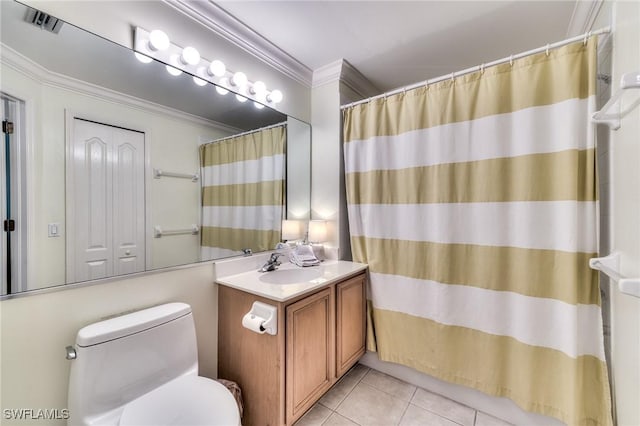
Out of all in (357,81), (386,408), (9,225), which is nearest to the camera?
(9,225)

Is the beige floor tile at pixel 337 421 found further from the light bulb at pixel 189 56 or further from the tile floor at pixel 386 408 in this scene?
the light bulb at pixel 189 56

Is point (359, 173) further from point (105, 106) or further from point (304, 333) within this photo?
point (105, 106)

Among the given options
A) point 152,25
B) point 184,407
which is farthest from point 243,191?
point 184,407

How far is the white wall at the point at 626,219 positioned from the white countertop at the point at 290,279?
4.19 feet

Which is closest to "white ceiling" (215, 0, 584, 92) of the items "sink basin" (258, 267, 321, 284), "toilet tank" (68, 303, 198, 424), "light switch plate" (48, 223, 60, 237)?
"light switch plate" (48, 223, 60, 237)

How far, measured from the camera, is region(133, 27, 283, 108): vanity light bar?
1.31 metres

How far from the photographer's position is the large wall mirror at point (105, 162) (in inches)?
38.5

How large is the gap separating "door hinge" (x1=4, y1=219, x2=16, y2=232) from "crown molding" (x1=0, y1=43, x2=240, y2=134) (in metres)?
0.58

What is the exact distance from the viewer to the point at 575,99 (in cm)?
127

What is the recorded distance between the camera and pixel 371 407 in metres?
1.64

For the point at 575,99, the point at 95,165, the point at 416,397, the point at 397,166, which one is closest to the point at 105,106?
the point at 95,165

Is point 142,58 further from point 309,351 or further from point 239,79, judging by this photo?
point 309,351

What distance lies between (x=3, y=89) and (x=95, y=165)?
36cm

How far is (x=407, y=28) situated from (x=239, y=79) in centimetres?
119
